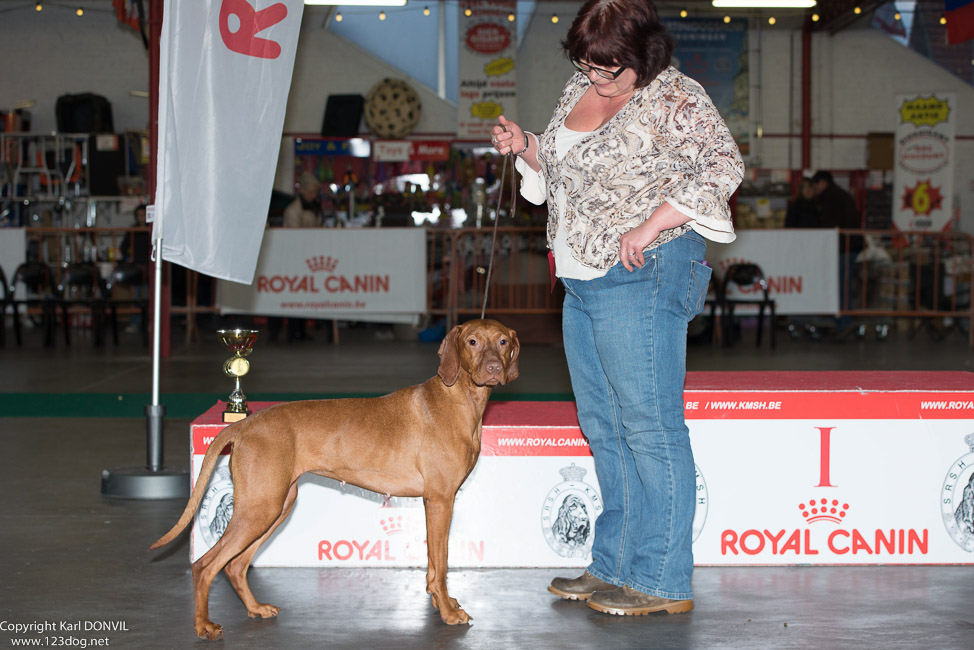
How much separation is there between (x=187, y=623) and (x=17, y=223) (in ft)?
43.0

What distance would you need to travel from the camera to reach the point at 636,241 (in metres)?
2.52

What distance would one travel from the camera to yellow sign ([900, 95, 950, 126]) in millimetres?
13492

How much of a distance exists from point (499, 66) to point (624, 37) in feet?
41.7

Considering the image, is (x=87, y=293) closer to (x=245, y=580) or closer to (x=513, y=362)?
(x=245, y=580)

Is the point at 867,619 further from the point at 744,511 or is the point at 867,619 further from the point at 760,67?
the point at 760,67

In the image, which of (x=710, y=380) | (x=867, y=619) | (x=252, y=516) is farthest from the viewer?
(x=710, y=380)

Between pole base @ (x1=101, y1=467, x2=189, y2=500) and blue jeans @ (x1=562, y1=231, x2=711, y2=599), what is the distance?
83.0 inches

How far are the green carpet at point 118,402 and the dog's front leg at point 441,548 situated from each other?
3428 mm

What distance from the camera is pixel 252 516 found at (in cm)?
255

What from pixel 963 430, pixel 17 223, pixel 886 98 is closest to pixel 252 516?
pixel 963 430

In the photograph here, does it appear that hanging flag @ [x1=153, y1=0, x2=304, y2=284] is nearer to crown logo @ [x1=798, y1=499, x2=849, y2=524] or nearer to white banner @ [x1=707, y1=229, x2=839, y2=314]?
crown logo @ [x1=798, y1=499, x2=849, y2=524]

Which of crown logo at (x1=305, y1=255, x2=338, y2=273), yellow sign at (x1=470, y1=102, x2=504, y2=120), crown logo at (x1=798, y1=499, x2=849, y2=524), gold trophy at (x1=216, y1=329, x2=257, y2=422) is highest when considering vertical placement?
yellow sign at (x1=470, y1=102, x2=504, y2=120)

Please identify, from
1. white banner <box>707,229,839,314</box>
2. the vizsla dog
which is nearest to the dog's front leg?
the vizsla dog

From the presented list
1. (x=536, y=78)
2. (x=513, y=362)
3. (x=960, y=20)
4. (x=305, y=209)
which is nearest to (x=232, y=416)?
(x=513, y=362)
